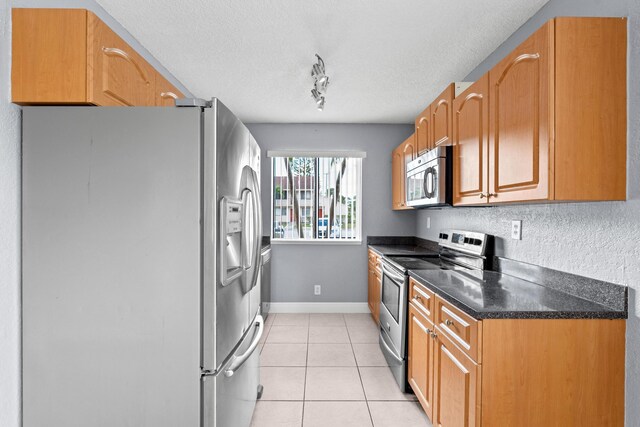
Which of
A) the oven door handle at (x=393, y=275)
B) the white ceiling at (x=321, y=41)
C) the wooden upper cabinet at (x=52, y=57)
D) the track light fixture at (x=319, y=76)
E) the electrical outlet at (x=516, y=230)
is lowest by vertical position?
the oven door handle at (x=393, y=275)

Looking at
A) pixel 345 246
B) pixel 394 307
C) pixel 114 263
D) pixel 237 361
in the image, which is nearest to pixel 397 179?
pixel 345 246

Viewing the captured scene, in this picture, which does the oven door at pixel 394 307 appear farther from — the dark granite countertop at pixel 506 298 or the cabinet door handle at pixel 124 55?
the cabinet door handle at pixel 124 55

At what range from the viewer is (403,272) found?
2.45m

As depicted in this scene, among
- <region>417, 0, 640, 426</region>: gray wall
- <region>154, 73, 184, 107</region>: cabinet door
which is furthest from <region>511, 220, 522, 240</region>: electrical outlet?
<region>154, 73, 184, 107</region>: cabinet door

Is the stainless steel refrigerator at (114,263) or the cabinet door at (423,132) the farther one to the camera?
the cabinet door at (423,132)

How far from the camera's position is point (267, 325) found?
13.0 ft

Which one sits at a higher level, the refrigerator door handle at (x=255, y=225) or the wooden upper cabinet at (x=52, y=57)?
the wooden upper cabinet at (x=52, y=57)

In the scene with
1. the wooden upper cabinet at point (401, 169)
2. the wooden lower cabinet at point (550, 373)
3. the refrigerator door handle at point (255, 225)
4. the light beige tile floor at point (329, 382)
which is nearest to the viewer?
the wooden lower cabinet at point (550, 373)

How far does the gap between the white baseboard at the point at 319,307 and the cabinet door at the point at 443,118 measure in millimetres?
2464

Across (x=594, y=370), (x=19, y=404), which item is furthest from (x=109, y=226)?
(x=594, y=370)

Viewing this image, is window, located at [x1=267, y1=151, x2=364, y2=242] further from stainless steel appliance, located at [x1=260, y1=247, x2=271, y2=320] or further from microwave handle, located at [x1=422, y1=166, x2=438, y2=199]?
microwave handle, located at [x1=422, y1=166, x2=438, y2=199]

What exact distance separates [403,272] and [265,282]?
197cm

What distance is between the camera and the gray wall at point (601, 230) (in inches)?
52.9

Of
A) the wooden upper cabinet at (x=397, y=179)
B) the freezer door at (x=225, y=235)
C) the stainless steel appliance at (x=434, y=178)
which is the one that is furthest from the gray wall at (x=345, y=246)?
the freezer door at (x=225, y=235)
